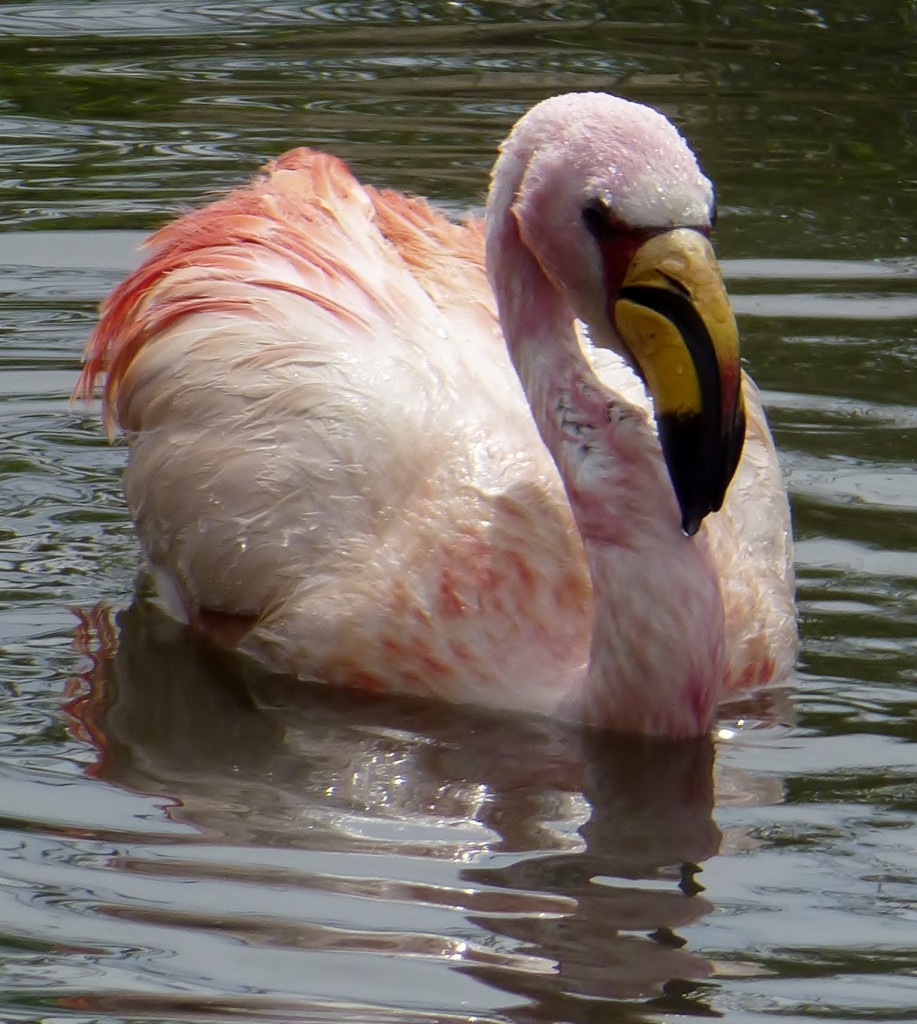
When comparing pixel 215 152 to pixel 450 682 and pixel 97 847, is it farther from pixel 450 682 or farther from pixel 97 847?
pixel 97 847

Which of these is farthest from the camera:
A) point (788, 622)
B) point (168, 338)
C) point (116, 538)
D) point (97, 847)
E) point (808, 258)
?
point (808, 258)

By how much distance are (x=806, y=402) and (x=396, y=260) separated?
163cm

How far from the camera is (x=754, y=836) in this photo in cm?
459

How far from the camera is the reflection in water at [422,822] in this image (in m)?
4.09

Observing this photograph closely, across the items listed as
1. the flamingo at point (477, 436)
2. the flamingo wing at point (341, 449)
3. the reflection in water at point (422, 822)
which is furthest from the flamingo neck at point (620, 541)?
the flamingo wing at point (341, 449)

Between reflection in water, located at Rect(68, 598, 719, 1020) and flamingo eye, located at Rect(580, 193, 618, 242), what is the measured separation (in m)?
1.11

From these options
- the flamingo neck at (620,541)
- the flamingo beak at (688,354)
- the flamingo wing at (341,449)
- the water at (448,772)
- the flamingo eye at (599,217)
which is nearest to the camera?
the water at (448,772)

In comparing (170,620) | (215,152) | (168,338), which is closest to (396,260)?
(168,338)

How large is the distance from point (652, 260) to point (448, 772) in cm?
119

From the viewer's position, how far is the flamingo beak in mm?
4539

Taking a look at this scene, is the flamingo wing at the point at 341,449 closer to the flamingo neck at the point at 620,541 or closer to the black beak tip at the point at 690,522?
the flamingo neck at the point at 620,541

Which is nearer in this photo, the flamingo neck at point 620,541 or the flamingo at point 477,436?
the flamingo at point 477,436

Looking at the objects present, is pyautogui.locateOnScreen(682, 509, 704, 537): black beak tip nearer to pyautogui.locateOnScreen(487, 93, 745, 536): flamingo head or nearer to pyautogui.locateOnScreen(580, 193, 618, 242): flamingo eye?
pyautogui.locateOnScreen(487, 93, 745, 536): flamingo head

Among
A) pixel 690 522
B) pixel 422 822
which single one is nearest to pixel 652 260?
pixel 690 522
